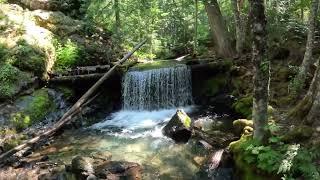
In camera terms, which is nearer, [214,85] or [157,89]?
[214,85]

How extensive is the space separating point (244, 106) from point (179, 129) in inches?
117

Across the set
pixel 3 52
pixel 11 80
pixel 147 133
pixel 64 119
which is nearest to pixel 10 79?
pixel 11 80

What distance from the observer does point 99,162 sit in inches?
407

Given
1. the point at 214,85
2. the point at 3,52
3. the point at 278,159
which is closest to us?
the point at 278,159

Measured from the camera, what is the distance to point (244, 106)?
13727 mm

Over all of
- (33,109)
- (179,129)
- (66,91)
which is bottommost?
(179,129)

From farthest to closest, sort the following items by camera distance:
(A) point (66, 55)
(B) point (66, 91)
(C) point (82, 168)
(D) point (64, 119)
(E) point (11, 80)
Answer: (A) point (66, 55) → (B) point (66, 91) → (E) point (11, 80) → (D) point (64, 119) → (C) point (82, 168)

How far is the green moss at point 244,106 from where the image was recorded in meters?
13.3

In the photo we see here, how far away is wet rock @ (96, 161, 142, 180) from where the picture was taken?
9.24 m

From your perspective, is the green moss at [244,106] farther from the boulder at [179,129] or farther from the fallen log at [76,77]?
the fallen log at [76,77]

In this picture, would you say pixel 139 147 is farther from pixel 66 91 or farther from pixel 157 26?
pixel 157 26

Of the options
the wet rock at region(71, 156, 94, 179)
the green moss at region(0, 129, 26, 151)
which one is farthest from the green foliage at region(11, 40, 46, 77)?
the wet rock at region(71, 156, 94, 179)

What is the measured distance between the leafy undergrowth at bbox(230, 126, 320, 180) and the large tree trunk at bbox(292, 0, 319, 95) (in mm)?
4498

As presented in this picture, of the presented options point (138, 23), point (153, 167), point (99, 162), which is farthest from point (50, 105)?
point (138, 23)
